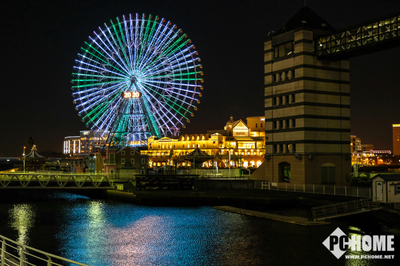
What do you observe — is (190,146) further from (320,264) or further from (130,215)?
(320,264)

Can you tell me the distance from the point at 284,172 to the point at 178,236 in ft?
95.3

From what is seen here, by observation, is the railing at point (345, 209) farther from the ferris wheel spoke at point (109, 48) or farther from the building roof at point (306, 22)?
the ferris wheel spoke at point (109, 48)

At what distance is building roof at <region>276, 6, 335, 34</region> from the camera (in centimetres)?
6072

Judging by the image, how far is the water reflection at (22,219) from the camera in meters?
37.7

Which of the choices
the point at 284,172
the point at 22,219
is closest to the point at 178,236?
the point at 22,219

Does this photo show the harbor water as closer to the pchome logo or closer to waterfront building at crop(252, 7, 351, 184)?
the pchome logo

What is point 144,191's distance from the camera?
61.7 metres

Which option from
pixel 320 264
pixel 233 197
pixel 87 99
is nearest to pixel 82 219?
pixel 233 197

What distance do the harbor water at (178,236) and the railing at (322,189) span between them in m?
5.28

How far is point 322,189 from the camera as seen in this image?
172ft

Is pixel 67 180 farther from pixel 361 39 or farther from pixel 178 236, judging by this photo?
pixel 361 39

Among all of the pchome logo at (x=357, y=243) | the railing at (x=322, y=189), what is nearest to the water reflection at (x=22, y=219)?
the pchome logo at (x=357, y=243)

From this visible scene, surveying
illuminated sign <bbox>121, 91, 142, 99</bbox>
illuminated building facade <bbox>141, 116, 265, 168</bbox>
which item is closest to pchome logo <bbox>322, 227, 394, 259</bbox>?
illuminated sign <bbox>121, 91, 142, 99</bbox>

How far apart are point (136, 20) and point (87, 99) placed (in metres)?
19.2
